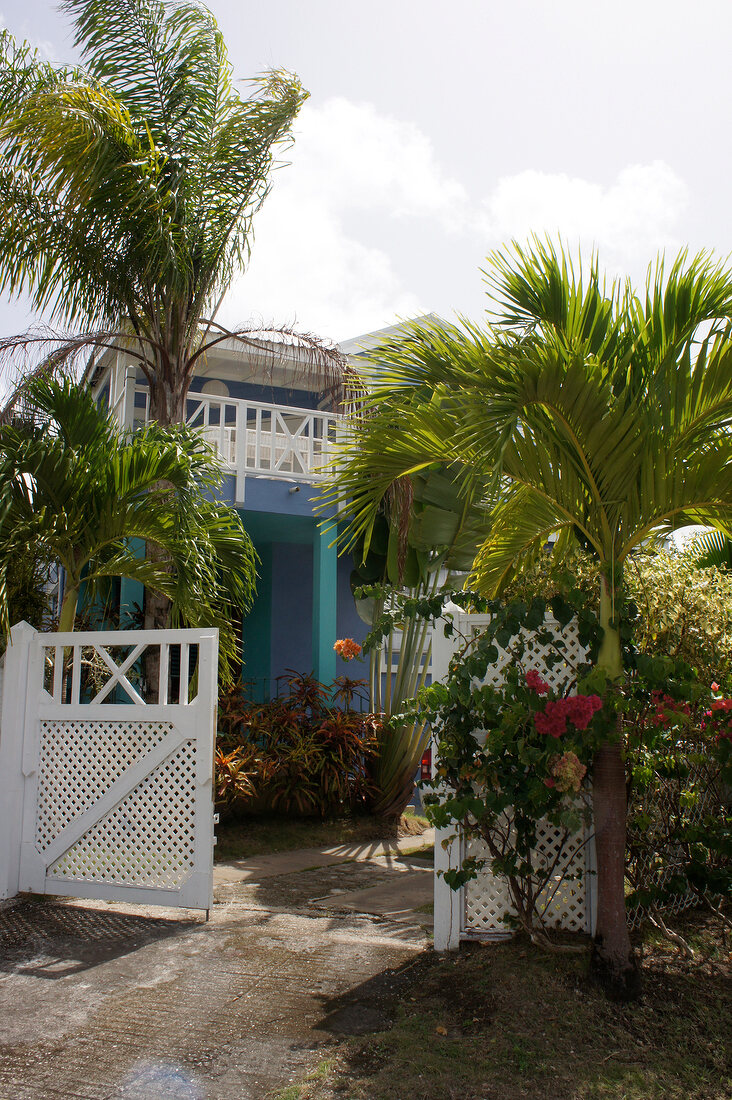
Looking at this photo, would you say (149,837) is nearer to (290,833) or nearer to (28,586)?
(28,586)

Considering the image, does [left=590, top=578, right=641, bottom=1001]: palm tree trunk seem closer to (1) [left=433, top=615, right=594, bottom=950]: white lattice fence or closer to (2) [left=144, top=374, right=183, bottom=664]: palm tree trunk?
(1) [left=433, top=615, right=594, bottom=950]: white lattice fence

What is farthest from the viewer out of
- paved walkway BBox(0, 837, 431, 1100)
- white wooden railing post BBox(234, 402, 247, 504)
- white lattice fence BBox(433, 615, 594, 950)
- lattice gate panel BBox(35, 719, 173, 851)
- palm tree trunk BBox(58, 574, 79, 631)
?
white wooden railing post BBox(234, 402, 247, 504)

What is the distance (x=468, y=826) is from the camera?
4.63 m

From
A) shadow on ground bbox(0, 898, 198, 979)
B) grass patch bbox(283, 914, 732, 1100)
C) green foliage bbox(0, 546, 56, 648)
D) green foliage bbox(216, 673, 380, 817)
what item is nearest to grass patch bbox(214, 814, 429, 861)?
green foliage bbox(216, 673, 380, 817)

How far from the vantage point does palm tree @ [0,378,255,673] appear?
21.4ft

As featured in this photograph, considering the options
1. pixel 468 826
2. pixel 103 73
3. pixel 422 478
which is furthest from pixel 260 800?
pixel 103 73

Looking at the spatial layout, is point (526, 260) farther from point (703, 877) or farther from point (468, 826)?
point (703, 877)

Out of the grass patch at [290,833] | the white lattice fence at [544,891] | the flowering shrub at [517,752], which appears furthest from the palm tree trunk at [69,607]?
the white lattice fence at [544,891]

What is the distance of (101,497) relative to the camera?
22.0 feet

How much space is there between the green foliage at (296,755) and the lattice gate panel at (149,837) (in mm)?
2592

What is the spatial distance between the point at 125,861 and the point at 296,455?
6020 mm

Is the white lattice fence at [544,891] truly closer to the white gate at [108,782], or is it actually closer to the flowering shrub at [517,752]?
the flowering shrub at [517,752]

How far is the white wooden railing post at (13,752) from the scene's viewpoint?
609 cm

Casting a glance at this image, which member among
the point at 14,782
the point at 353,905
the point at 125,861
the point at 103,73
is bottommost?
the point at 353,905
